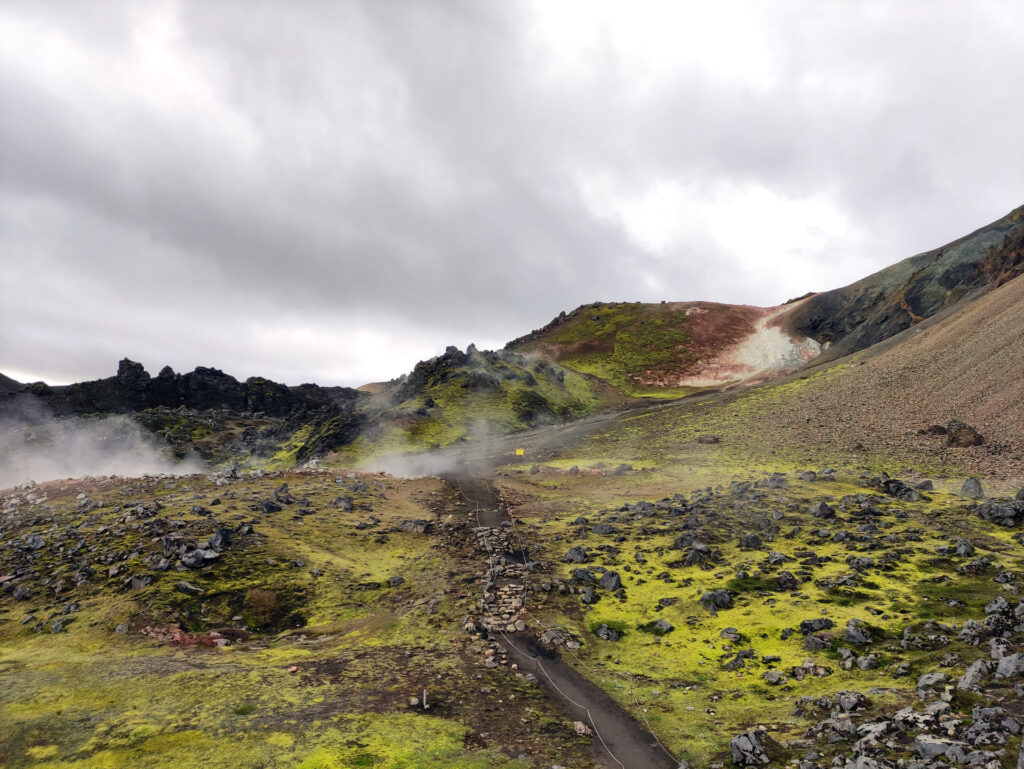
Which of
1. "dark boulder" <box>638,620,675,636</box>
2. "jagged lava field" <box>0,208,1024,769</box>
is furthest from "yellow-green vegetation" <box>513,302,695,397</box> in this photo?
"dark boulder" <box>638,620,675,636</box>

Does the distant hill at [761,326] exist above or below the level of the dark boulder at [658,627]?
above

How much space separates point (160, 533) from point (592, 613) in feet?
88.3

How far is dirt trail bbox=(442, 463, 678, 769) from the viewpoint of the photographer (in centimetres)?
1564

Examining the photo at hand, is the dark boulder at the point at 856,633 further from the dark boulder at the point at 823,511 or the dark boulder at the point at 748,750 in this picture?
the dark boulder at the point at 823,511

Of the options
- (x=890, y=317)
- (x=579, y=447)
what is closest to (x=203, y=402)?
(x=579, y=447)

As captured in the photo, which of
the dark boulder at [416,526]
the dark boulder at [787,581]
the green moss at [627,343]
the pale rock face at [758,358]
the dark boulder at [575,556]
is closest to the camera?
the dark boulder at [787,581]

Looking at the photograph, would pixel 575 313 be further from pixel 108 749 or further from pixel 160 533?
pixel 108 749

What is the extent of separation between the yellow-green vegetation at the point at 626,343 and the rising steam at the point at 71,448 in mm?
92586

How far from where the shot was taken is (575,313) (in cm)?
17675

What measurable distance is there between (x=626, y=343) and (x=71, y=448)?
128 metres

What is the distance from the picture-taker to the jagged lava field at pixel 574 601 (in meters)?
15.3

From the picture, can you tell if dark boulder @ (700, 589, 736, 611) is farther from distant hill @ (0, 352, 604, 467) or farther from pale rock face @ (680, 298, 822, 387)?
pale rock face @ (680, 298, 822, 387)

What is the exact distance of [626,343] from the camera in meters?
142

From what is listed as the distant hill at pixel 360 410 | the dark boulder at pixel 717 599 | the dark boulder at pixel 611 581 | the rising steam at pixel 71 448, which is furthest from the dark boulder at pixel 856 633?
the rising steam at pixel 71 448
